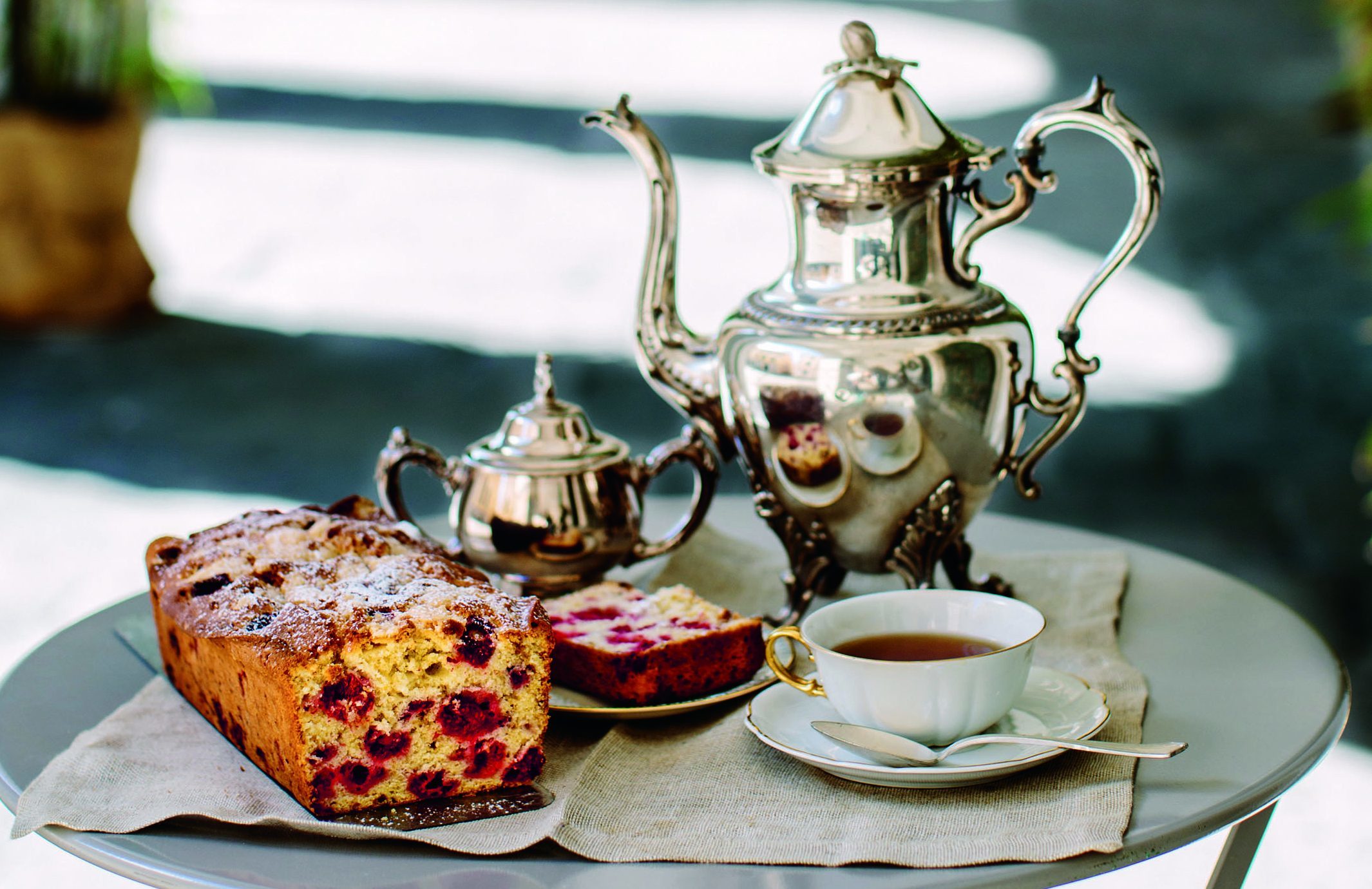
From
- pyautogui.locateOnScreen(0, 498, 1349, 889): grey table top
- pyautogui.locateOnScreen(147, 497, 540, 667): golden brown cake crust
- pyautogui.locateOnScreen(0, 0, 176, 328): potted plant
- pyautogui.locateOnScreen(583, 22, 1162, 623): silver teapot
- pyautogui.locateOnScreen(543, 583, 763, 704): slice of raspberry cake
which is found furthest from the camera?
pyautogui.locateOnScreen(0, 0, 176, 328): potted plant

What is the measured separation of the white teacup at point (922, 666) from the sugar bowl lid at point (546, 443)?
1.04 feet

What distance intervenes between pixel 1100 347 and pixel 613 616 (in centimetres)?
327

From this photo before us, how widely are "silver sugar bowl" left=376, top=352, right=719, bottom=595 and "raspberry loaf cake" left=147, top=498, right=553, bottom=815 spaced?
0.21 meters

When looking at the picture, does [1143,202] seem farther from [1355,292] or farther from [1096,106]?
[1355,292]

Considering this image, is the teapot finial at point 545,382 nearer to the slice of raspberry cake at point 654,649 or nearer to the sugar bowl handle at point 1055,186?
the slice of raspberry cake at point 654,649

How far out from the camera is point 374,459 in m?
3.44

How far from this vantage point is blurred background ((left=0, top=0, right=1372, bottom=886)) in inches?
123

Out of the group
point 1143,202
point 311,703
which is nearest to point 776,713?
point 311,703

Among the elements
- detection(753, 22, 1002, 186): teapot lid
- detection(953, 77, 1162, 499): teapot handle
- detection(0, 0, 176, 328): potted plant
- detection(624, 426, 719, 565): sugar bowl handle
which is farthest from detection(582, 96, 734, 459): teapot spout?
detection(0, 0, 176, 328): potted plant

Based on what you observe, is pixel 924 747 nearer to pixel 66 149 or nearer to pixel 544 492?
pixel 544 492

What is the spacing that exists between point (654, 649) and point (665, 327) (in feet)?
1.23

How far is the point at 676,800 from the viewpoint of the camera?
917mm

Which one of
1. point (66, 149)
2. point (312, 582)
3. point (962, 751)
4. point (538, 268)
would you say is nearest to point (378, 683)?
point (312, 582)

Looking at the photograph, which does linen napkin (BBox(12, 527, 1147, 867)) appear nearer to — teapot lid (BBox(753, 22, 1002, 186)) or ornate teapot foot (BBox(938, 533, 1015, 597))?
ornate teapot foot (BBox(938, 533, 1015, 597))
